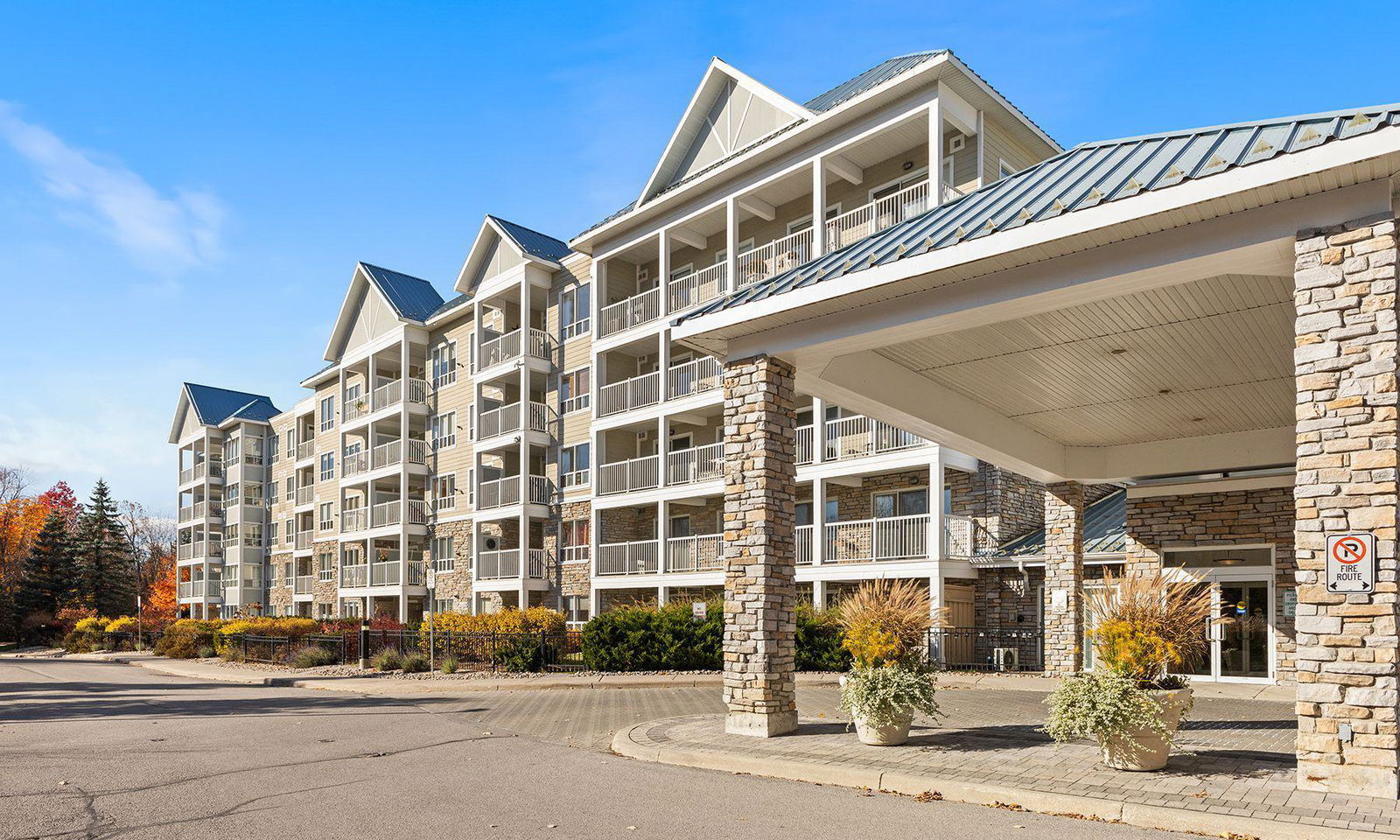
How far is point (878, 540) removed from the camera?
2719 centimetres

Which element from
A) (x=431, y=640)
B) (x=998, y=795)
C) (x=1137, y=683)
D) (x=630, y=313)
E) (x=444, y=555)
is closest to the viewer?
(x=998, y=795)

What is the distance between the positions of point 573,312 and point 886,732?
1116 inches

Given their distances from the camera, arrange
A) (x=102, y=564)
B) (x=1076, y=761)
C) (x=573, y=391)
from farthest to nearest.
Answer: (x=102, y=564) → (x=573, y=391) → (x=1076, y=761)

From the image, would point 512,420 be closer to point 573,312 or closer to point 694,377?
point 573,312

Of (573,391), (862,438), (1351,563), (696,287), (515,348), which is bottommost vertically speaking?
(1351,563)

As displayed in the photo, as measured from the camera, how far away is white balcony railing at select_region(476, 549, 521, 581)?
3716 centimetres

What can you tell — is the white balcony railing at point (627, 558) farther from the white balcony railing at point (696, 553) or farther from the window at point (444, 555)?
the window at point (444, 555)

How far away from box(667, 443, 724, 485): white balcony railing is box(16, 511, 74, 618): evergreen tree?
44.8 meters

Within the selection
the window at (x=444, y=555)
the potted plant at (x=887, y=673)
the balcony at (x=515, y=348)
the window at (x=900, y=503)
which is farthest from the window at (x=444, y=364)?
A: the potted plant at (x=887, y=673)

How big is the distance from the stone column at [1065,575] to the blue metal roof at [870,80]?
35.2 feet

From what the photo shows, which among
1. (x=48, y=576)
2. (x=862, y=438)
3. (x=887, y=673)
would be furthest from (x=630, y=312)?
(x=48, y=576)

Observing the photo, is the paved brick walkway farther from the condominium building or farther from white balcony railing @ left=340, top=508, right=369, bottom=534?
white balcony railing @ left=340, top=508, right=369, bottom=534

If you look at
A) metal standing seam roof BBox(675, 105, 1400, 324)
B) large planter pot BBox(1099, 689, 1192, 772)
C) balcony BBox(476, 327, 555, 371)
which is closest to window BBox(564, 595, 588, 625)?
balcony BBox(476, 327, 555, 371)

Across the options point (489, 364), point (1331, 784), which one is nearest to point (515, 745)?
point (1331, 784)
